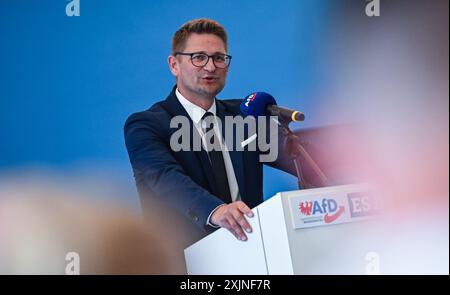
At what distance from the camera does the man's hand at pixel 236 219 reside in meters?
2.12

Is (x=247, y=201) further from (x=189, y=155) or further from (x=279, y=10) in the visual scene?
(x=279, y=10)

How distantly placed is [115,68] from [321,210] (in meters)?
1.28

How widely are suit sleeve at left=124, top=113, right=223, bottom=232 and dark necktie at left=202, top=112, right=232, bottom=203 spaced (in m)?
0.15

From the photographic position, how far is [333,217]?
2.03 meters

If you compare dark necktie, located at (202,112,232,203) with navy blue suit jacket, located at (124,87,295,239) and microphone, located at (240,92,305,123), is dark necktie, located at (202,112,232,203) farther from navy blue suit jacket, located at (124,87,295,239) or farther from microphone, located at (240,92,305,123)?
microphone, located at (240,92,305,123)

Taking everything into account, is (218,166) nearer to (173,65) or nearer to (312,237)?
(173,65)

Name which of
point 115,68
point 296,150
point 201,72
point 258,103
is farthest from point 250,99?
point 115,68

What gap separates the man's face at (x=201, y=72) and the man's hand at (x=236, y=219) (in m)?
0.70

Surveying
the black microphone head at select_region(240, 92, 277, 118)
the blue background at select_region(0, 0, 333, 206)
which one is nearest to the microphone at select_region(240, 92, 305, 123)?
the black microphone head at select_region(240, 92, 277, 118)

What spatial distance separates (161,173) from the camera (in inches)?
102

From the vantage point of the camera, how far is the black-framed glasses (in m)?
2.69
